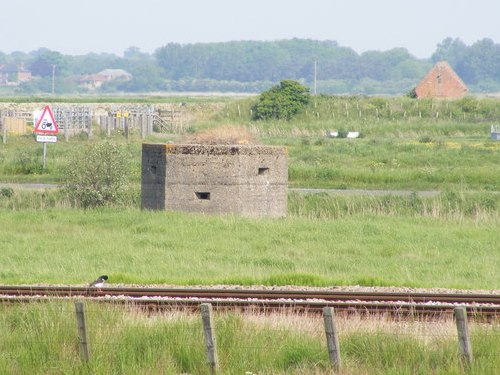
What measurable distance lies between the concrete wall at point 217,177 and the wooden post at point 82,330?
1600 centimetres

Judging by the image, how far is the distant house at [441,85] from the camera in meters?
97.1

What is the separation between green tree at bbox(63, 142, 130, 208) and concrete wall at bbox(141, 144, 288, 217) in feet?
10.2

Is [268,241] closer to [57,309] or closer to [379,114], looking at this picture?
[57,309]

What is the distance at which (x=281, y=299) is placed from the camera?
16.7 m

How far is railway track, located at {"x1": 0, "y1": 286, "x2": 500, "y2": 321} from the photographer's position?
15.2 meters

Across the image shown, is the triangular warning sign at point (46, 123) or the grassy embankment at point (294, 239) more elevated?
the triangular warning sign at point (46, 123)

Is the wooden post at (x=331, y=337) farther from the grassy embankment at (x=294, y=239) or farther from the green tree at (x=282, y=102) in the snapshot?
the green tree at (x=282, y=102)

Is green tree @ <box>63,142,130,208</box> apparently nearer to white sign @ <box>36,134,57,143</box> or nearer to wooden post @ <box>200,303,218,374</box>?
white sign @ <box>36,134,57,143</box>

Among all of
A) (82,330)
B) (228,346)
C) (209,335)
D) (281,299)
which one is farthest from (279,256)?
(209,335)

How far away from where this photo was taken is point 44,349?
12.9 meters

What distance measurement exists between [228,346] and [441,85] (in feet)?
289

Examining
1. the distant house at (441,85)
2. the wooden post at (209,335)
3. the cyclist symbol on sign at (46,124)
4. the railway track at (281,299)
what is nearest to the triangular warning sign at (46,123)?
the cyclist symbol on sign at (46,124)

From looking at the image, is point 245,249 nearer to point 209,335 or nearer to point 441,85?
point 209,335

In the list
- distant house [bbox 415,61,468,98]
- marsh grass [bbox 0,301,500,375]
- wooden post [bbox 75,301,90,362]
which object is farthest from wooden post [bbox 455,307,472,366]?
distant house [bbox 415,61,468,98]
